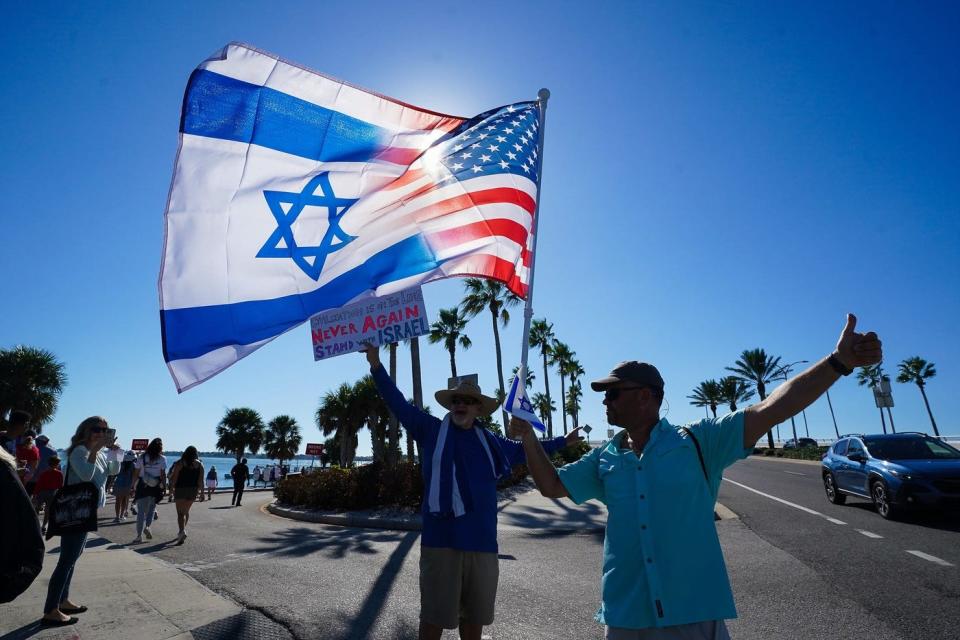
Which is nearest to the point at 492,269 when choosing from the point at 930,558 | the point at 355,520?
the point at 930,558

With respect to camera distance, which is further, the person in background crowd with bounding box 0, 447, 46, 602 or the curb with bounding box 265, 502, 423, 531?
the curb with bounding box 265, 502, 423, 531

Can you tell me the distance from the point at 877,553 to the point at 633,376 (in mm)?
7279

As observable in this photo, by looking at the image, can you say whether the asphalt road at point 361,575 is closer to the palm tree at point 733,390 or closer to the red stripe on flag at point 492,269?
the red stripe on flag at point 492,269

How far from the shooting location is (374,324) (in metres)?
4.27

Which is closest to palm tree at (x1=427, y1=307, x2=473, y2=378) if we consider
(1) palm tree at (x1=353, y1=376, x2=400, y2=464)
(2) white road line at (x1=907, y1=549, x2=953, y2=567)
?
(1) palm tree at (x1=353, y1=376, x2=400, y2=464)

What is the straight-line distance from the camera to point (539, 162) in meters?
5.29

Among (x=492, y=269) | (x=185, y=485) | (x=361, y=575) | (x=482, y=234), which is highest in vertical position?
(x=482, y=234)

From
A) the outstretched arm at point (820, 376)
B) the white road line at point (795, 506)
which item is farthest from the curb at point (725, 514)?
the outstretched arm at point (820, 376)

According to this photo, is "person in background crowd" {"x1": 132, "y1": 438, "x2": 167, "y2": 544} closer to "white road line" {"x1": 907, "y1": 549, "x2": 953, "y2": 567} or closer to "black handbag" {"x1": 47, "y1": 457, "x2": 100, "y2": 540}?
"black handbag" {"x1": 47, "y1": 457, "x2": 100, "y2": 540}

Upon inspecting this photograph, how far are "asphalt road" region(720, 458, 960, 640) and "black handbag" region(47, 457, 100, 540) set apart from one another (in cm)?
655

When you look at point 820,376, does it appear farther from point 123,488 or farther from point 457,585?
point 123,488

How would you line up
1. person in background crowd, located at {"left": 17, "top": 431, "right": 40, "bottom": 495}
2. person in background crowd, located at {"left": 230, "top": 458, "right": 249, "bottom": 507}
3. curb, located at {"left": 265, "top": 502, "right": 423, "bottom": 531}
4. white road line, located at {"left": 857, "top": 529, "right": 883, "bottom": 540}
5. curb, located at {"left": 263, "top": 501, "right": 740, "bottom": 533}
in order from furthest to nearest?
person in background crowd, located at {"left": 230, "top": 458, "right": 249, "bottom": 507} < curb, located at {"left": 265, "top": 502, "right": 423, "bottom": 531} < curb, located at {"left": 263, "top": 501, "right": 740, "bottom": 533} < person in background crowd, located at {"left": 17, "top": 431, "right": 40, "bottom": 495} < white road line, located at {"left": 857, "top": 529, "right": 883, "bottom": 540}

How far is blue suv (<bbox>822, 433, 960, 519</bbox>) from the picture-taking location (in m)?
9.25

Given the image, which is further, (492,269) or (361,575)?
(361,575)
